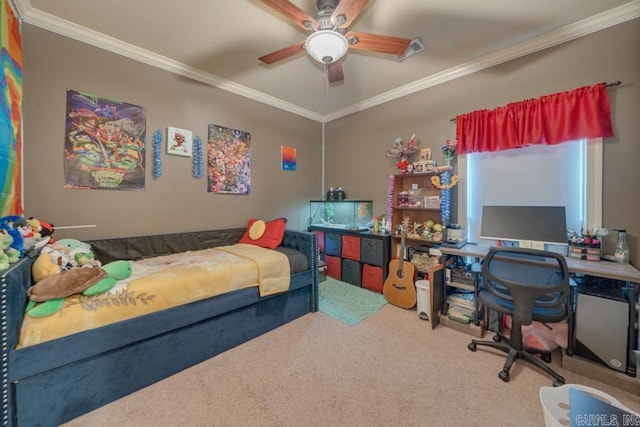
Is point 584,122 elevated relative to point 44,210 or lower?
elevated

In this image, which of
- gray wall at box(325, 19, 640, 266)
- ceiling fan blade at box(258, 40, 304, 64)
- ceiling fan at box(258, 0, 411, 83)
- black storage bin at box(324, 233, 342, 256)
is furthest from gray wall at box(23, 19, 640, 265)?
ceiling fan at box(258, 0, 411, 83)

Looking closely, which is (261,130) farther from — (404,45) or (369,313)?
(369,313)

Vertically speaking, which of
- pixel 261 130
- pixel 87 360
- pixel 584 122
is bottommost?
pixel 87 360

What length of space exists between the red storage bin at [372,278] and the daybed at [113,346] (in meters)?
1.12

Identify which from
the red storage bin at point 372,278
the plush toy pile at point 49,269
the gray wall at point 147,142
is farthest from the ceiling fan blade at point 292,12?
the red storage bin at point 372,278

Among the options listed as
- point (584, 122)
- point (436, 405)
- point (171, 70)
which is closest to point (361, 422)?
point (436, 405)

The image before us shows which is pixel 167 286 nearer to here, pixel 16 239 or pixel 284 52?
pixel 16 239

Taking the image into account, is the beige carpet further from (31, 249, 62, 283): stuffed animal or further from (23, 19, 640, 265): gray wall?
(23, 19, 640, 265): gray wall

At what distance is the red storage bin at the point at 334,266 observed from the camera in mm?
3487

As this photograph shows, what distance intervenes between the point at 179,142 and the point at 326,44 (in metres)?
1.95

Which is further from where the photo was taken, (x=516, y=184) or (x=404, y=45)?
(x=516, y=184)

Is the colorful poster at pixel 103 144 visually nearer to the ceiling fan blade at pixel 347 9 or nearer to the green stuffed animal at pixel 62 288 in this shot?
the green stuffed animal at pixel 62 288

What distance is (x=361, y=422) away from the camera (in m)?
1.31

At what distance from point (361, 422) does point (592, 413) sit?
99 cm
